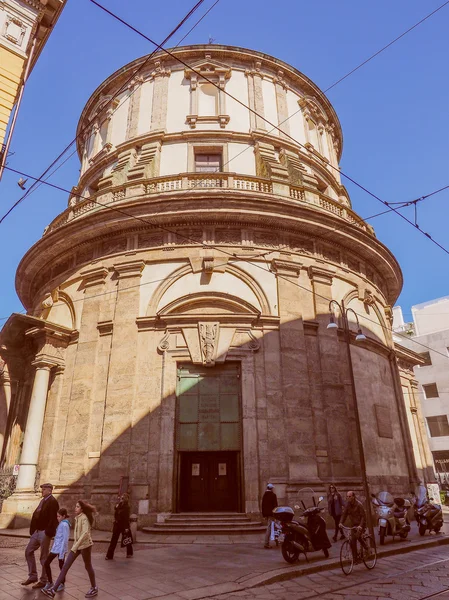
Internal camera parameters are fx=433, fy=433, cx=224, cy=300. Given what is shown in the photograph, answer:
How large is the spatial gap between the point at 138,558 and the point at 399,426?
12.4 m

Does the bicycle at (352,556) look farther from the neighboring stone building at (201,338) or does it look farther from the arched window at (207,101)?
the arched window at (207,101)

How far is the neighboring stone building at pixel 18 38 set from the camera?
414 inches

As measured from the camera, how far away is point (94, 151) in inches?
908

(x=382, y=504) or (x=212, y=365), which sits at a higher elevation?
(x=212, y=365)

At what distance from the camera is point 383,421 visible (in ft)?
53.7

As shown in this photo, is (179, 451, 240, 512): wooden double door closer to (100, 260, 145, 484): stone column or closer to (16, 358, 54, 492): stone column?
(100, 260, 145, 484): stone column

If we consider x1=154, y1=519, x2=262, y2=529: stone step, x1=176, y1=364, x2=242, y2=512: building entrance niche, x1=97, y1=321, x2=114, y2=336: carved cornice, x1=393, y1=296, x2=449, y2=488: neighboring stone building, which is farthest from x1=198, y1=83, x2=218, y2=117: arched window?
x1=393, y1=296, x2=449, y2=488: neighboring stone building

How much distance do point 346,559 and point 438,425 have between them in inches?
1403

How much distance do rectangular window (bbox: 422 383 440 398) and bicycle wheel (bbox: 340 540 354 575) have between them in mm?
36253

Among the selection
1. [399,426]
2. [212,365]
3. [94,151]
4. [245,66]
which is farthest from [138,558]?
[245,66]

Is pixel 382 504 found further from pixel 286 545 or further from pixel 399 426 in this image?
pixel 399 426

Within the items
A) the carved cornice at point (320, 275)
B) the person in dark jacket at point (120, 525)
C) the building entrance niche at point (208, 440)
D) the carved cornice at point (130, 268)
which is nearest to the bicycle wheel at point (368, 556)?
the person in dark jacket at point (120, 525)

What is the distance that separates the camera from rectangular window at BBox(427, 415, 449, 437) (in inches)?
1506

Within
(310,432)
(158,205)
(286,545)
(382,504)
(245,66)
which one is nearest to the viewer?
(286,545)
